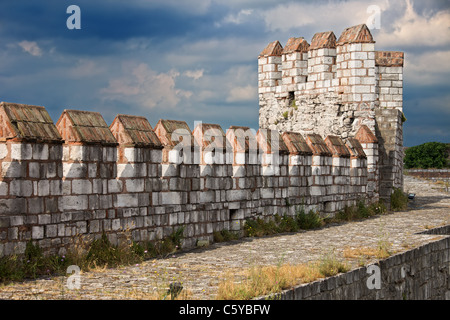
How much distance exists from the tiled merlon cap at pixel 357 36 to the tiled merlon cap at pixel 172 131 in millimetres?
8350

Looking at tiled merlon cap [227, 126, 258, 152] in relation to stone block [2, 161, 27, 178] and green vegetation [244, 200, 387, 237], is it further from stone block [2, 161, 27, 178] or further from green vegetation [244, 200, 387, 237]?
stone block [2, 161, 27, 178]

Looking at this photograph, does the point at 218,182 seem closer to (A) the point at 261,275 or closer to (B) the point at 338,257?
(B) the point at 338,257

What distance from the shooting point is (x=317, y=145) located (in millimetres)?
14922

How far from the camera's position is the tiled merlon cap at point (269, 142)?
508 inches

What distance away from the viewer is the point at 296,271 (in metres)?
7.61

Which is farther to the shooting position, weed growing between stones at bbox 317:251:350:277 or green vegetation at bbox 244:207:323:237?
green vegetation at bbox 244:207:323:237

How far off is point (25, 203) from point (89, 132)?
1432 millimetres

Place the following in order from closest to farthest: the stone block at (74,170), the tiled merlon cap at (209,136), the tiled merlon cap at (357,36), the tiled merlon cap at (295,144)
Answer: the stone block at (74,170) < the tiled merlon cap at (209,136) < the tiled merlon cap at (295,144) < the tiled merlon cap at (357,36)

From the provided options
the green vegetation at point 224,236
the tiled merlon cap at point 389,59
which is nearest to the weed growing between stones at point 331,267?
the green vegetation at point 224,236

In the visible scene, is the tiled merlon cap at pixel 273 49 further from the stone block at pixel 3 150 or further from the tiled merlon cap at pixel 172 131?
the stone block at pixel 3 150

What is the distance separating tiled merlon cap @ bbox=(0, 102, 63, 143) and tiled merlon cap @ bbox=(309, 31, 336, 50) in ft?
35.9

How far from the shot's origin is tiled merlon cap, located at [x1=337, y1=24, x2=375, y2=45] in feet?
56.9

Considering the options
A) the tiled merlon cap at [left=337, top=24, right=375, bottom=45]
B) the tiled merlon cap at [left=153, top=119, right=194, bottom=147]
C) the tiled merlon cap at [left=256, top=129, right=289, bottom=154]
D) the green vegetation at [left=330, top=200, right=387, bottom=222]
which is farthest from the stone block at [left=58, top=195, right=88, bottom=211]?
the tiled merlon cap at [left=337, top=24, right=375, bottom=45]
